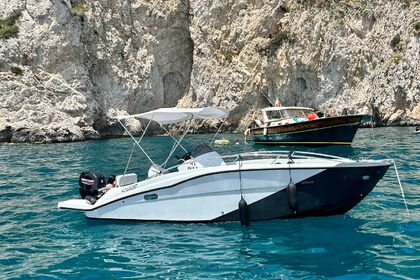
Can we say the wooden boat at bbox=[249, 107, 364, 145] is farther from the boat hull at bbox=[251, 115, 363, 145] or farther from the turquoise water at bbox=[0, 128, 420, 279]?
the turquoise water at bbox=[0, 128, 420, 279]

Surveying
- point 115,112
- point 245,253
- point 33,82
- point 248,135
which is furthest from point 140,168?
point 115,112

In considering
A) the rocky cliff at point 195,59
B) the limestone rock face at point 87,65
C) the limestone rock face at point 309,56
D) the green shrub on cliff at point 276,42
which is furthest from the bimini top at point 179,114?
the green shrub on cliff at point 276,42

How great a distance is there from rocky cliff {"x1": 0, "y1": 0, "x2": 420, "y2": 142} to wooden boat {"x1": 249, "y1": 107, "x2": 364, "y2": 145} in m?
20.1

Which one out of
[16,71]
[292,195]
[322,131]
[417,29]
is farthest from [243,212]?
[417,29]

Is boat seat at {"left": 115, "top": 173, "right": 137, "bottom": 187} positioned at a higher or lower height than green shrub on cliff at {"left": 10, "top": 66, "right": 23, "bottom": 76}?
lower

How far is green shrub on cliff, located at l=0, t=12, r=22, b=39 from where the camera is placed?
4941cm

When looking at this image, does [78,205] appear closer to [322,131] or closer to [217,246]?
[217,246]

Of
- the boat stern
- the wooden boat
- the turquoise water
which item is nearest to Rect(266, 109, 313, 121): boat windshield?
the wooden boat

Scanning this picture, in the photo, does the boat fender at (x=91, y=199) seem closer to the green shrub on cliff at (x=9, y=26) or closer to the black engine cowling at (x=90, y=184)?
the black engine cowling at (x=90, y=184)

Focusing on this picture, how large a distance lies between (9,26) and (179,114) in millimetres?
46416

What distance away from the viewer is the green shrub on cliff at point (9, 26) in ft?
162

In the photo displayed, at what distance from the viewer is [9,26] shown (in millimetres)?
50719

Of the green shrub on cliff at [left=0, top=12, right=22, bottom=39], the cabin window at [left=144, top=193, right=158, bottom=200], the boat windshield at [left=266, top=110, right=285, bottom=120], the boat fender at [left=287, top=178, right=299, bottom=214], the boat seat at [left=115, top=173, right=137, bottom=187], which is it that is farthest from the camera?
the green shrub on cliff at [left=0, top=12, right=22, bottom=39]

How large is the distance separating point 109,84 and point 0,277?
168 ft
